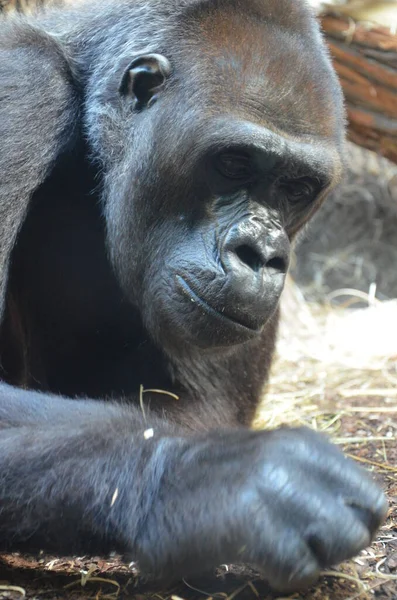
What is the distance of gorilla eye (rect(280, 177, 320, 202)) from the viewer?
3936 millimetres

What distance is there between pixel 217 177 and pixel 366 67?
3.90m

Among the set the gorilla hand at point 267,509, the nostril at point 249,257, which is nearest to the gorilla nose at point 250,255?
the nostril at point 249,257

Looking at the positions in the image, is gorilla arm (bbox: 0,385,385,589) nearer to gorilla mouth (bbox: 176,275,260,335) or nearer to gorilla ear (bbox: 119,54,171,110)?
gorilla mouth (bbox: 176,275,260,335)

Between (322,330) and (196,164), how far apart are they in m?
4.53

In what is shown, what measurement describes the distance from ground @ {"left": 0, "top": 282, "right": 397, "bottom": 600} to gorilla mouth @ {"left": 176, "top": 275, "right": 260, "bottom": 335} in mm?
963

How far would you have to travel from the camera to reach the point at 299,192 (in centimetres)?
404

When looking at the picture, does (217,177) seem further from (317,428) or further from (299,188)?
(317,428)

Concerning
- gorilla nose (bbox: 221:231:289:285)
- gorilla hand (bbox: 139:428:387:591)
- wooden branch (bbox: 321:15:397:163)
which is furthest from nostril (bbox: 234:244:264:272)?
wooden branch (bbox: 321:15:397:163)

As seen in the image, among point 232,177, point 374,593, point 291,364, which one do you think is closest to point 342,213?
point 291,364

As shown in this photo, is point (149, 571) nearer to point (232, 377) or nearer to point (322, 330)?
point (232, 377)

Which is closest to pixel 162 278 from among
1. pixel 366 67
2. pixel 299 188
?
pixel 299 188

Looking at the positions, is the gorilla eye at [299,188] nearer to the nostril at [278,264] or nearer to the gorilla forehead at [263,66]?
the gorilla forehead at [263,66]

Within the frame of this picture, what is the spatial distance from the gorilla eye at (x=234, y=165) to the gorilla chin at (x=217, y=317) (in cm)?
50

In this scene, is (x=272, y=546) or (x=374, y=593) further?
(x=374, y=593)
